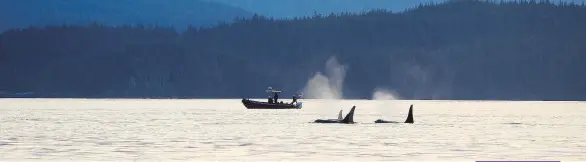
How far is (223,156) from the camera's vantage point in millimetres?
64562

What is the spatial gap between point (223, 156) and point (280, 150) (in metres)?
7.31

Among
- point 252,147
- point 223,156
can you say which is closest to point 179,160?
point 223,156

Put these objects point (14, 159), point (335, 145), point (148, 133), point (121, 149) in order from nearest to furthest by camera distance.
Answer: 1. point (14, 159)
2. point (121, 149)
3. point (335, 145)
4. point (148, 133)

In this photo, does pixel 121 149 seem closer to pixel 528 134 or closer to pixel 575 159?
pixel 575 159

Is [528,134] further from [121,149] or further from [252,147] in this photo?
[121,149]

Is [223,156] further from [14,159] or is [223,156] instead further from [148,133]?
[148,133]

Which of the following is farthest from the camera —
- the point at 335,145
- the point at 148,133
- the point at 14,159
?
the point at 148,133

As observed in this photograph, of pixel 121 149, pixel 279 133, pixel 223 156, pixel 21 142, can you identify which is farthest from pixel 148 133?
pixel 223 156

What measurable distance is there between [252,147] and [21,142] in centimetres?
1487

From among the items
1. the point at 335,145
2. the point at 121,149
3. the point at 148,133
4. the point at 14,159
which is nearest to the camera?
the point at 14,159

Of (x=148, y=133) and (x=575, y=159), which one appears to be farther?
(x=148, y=133)

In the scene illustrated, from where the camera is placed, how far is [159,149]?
71125 mm

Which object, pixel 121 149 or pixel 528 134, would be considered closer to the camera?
pixel 121 149

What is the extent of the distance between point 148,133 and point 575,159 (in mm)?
40178
